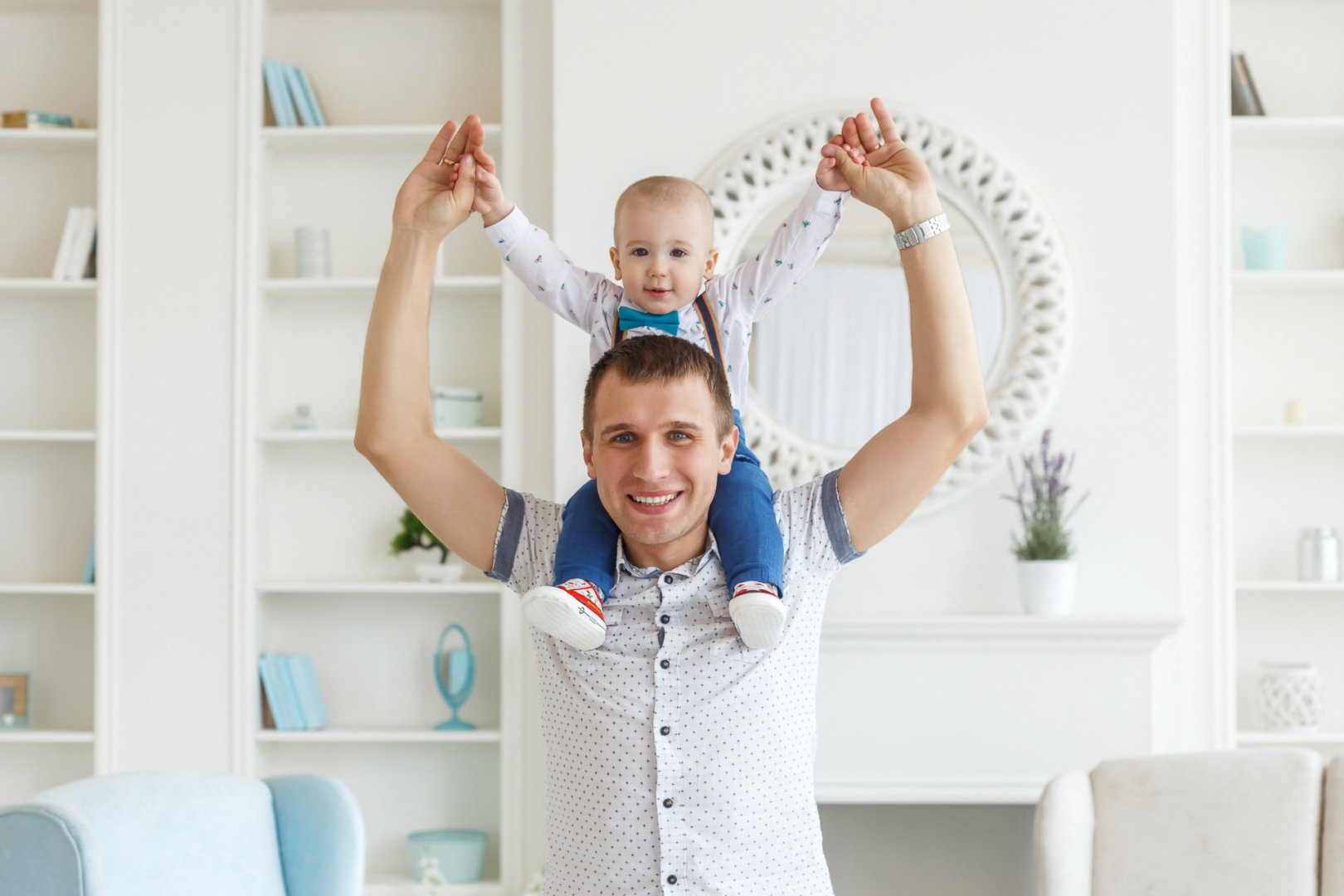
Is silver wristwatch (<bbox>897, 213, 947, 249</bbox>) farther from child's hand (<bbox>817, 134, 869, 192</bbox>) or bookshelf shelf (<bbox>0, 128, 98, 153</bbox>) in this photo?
bookshelf shelf (<bbox>0, 128, 98, 153</bbox>)

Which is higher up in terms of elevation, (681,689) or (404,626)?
(681,689)

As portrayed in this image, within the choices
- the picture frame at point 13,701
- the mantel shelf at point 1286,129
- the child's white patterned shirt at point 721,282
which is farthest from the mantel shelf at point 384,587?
the mantel shelf at point 1286,129

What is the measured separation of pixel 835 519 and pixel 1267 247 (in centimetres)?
251

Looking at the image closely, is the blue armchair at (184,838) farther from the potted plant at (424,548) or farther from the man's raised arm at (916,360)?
the potted plant at (424,548)

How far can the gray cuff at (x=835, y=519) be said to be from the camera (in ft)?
4.81

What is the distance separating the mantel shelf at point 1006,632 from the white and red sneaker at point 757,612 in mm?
1590

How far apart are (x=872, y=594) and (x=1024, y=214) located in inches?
42.3

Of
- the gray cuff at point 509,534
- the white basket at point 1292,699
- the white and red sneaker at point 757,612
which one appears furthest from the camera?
the white basket at point 1292,699

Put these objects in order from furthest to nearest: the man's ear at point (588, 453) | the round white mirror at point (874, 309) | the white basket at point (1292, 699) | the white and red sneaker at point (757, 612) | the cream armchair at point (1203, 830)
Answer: the white basket at point (1292, 699)
the round white mirror at point (874, 309)
the cream armchair at point (1203, 830)
the man's ear at point (588, 453)
the white and red sneaker at point (757, 612)

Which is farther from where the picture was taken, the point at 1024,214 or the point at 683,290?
the point at 1024,214

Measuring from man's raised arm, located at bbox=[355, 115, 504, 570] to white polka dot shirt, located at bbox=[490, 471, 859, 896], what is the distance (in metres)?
0.27

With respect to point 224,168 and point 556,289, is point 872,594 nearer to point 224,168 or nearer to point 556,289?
point 556,289

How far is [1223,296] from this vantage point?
10.8 ft

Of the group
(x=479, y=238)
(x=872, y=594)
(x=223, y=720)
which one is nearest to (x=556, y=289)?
(x=872, y=594)
